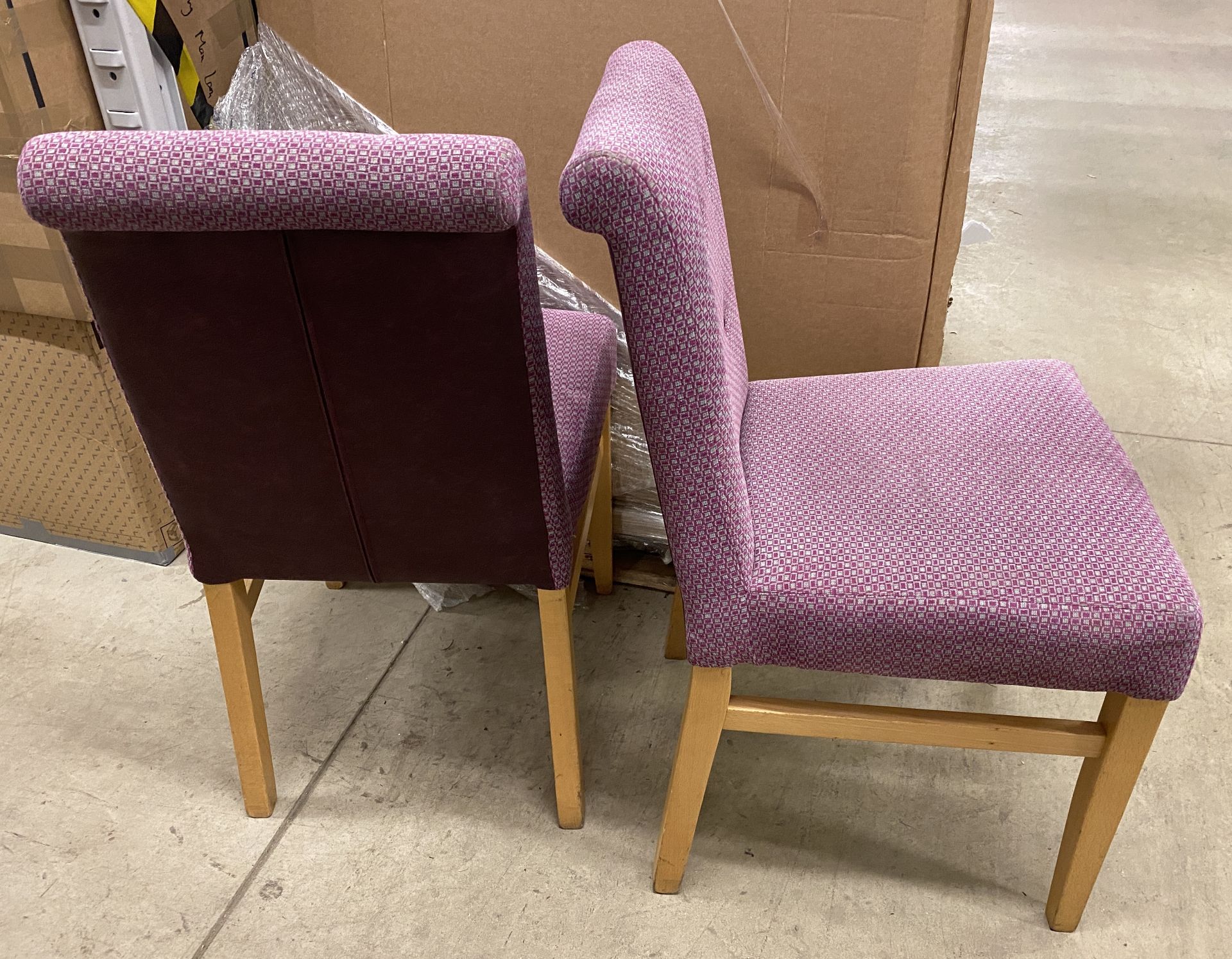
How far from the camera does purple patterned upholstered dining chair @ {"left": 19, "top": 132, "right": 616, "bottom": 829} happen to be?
2.90 feet

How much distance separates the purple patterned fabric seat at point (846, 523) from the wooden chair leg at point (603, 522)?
0.42 m

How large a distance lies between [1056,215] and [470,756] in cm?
262

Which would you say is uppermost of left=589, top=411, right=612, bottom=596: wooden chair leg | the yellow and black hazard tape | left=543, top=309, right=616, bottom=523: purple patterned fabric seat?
the yellow and black hazard tape

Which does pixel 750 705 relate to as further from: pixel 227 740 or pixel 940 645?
pixel 227 740


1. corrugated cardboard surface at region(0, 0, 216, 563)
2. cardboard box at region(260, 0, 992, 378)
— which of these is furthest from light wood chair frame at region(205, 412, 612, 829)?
corrugated cardboard surface at region(0, 0, 216, 563)

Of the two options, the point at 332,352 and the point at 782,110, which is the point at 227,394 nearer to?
the point at 332,352

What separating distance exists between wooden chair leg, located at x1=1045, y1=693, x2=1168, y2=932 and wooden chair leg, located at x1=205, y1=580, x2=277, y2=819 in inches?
39.0

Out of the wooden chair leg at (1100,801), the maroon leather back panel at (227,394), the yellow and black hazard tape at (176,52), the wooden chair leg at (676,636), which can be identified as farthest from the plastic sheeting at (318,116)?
the wooden chair leg at (1100,801)

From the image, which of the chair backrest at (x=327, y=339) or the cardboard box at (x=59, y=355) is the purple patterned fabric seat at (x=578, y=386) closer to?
the chair backrest at (x=327, y=339)

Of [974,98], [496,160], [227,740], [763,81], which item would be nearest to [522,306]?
[496,160]

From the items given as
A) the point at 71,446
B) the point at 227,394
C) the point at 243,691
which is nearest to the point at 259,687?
the point at 243,691

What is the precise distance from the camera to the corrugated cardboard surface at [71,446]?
5.41 ft

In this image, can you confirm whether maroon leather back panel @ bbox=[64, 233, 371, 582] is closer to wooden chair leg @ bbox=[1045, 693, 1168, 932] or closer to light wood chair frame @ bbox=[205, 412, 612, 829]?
light wood chair frame @ bbox=[205, 412, 612, 829]

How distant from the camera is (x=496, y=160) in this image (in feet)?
2.84
